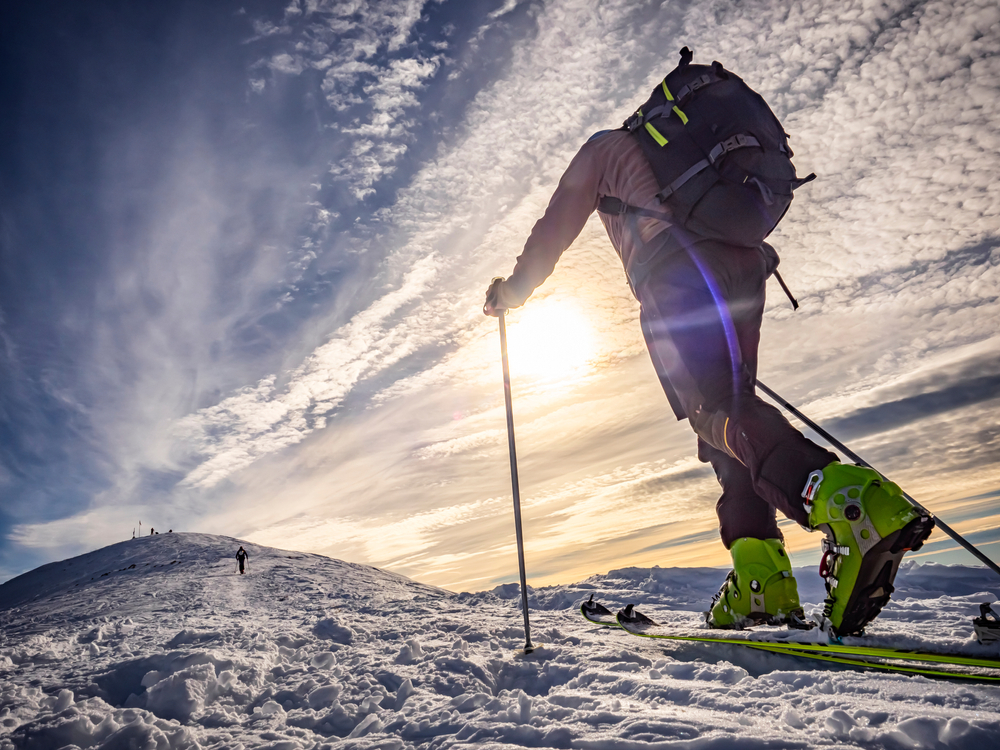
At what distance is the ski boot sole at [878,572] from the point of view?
5.60ft

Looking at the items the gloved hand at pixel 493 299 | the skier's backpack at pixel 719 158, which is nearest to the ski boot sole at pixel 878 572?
the skier's backpack at pixel 719 158

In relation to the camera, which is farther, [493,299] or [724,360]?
[493,299]

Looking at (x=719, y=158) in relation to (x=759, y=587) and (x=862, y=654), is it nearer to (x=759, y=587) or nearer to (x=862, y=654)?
(x=862, y=654)

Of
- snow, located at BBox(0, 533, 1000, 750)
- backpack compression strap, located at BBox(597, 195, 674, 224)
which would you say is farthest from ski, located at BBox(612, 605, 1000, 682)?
backpack compression strap, located at BBox(597, 195, 674, 224)

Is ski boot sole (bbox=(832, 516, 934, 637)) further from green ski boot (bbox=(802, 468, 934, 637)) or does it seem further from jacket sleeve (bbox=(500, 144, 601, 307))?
jacket sleeve (bbox=(500, 144, 601, 307))

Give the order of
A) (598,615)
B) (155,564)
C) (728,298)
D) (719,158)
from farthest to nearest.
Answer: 1. (155,564)
2. (598,615)
3. (728,298)
4. (719,158)

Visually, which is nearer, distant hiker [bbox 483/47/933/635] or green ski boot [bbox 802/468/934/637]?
green ski boot [bbox 802/468/934/637]

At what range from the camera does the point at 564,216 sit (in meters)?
2.89

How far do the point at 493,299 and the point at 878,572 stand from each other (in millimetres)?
2447

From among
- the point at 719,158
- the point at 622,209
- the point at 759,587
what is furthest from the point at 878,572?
the point at 622,209

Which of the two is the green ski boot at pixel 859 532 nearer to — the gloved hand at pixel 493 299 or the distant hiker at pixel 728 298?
the distant hiker at pixel 728 298

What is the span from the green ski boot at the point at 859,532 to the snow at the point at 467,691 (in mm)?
258

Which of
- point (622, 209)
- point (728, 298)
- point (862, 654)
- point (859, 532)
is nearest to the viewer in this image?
point (859, 532)

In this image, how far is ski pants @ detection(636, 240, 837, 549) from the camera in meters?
2.04
